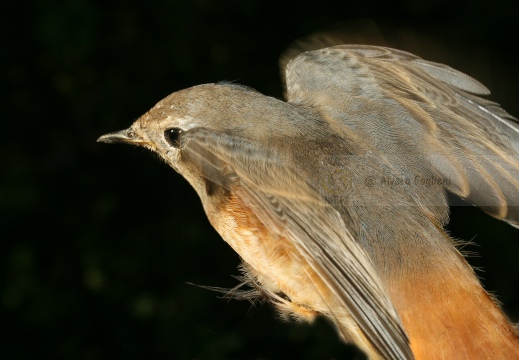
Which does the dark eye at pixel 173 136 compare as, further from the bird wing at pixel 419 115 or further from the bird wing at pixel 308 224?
the bird wing at pixel 419 115

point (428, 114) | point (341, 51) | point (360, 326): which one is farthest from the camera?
point (341, 51)

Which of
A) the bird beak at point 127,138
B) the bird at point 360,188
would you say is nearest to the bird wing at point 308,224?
the bird at point 360,188

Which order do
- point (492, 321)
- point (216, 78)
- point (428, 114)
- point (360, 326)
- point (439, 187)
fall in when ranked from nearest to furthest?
point (360, 326) < point (492, 321) < point (439, 187) < point (428, 114) < point (216, 78)

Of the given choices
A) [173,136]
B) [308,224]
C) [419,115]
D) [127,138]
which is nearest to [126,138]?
[127,138]

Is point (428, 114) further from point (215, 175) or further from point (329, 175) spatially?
point (215, 175)

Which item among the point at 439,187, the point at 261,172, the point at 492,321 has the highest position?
→ the point at 261,172

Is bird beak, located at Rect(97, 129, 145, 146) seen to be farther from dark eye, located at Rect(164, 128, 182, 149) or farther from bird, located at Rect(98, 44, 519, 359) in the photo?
dark eye, located at Rect(164, 128, 182, 149)

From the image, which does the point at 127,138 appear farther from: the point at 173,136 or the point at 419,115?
the point at 419,115

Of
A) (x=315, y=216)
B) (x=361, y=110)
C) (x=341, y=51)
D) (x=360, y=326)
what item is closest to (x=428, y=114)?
(x=361, y=110)
